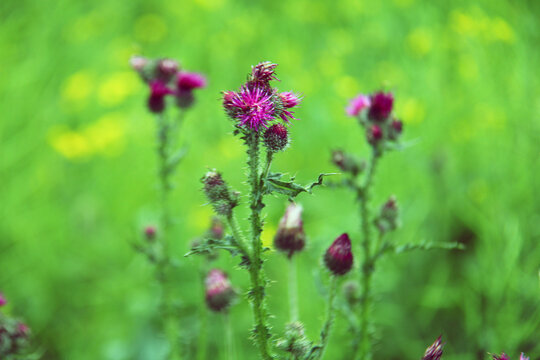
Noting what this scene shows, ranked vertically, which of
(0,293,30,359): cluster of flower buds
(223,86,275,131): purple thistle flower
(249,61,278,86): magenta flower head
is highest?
(249,61,278,86): magenta flower head

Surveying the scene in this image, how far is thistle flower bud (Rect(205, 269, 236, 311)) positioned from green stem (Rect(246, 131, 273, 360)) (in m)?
0.37

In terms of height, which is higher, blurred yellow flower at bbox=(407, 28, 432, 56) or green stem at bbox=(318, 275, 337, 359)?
blurred yellow flower at bbox=(407, 28, 432, 56)

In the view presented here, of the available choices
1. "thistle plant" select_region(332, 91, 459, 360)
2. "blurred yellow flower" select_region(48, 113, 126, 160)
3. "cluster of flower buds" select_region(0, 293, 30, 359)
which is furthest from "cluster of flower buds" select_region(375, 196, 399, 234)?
"blurred yellow flower" select_region(48, 113, 126, 160)

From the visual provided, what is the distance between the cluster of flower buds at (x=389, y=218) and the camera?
4.82 ft

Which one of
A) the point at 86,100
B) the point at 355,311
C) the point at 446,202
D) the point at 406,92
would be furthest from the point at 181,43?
the point at 355,311

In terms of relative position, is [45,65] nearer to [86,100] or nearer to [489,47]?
[86,100]

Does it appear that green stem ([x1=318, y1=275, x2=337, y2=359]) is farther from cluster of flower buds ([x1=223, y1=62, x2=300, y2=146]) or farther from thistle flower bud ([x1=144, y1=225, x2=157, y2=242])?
thistle flower bud ([x1=144, y1=225, x2=157, y2=242])

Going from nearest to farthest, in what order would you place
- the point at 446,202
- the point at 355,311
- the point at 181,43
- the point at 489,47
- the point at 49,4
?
the point at 355,311
the point at 446,202
the point at 489,47
the point at 49,4
the point at 181,43

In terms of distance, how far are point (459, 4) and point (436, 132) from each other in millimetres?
1526

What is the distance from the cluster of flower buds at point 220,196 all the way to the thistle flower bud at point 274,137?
0.13 m

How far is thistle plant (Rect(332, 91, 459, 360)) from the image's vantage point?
1354 millimetres

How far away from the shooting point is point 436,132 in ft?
10.1

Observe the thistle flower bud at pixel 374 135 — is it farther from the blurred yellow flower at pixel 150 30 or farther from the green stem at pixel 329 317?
the blurred yellow flower at pixel 150 30

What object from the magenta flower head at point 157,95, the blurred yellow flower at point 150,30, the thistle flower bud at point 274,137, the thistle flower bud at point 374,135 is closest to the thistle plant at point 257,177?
the thistle flower bud at point 274,137
